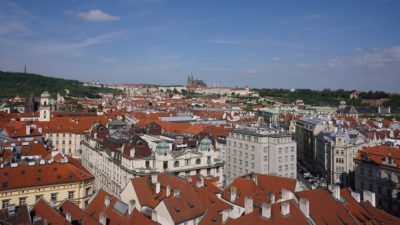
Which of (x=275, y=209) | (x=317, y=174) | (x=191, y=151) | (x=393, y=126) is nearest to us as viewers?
(x=275, y=209)

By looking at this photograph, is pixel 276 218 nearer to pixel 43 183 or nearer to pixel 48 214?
pixel 48 214

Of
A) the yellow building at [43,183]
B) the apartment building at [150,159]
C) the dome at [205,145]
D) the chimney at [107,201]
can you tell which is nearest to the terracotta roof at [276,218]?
the chimney at [107,201]

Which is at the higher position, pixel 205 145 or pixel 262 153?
pixel 205 145

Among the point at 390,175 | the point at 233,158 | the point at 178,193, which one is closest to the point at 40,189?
the point at 178,193

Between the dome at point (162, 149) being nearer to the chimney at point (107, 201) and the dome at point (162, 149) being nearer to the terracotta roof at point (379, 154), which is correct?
the chimney at point (107, 201)

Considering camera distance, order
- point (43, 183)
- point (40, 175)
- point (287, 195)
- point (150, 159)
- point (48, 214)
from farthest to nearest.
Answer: point (150, 159) → point (40, 175) → point (43, 183) → point (287, 195) → point (48, 214)

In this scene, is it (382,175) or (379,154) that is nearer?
(382,175)

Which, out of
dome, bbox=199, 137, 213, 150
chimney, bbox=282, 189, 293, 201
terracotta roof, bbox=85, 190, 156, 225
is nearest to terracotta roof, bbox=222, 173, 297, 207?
chimney, bbox=282, 189, 293, 201

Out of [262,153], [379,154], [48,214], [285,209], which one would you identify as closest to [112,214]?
[48,214]

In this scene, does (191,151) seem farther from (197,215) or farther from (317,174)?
(317,174)
